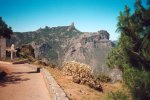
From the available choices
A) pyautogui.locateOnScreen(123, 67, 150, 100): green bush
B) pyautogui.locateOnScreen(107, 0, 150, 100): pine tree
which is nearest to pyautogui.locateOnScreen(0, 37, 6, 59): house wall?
pyautogui.locateOnScreen(107, 0, 150, 100): pine tree

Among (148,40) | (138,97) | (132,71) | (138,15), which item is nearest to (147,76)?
(132,71)

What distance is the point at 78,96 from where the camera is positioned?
1259 cm

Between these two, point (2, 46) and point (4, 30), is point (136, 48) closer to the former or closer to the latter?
point (2, 46)

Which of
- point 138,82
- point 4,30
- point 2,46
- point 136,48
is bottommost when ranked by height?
point 138,82

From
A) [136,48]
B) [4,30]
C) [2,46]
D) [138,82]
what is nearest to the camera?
[138,82]

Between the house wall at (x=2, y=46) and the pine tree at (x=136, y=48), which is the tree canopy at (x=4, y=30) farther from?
the pine tree at (x=136, y=48)

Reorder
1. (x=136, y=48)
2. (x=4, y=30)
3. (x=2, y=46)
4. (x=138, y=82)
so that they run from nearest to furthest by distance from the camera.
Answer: (x=138, y=82) < (x=136, y=48) < (x=2, y=46) < (x=4, y=30)

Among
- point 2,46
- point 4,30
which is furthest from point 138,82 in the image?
point 4,30

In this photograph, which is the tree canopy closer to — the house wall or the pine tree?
the house wall

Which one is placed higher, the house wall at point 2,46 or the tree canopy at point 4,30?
the tree canopy at point 4,30

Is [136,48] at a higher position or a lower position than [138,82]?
higher

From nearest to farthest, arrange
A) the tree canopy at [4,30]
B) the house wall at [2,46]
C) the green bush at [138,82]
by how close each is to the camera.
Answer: the green bush at [138,82] < the house wall at [2,46] < the tree canopy at [4,30]

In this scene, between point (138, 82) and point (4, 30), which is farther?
point (4, 30)

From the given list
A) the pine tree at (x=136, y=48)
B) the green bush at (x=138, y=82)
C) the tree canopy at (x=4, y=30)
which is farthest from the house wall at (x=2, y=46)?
the green bush at (x=138, y=82)
